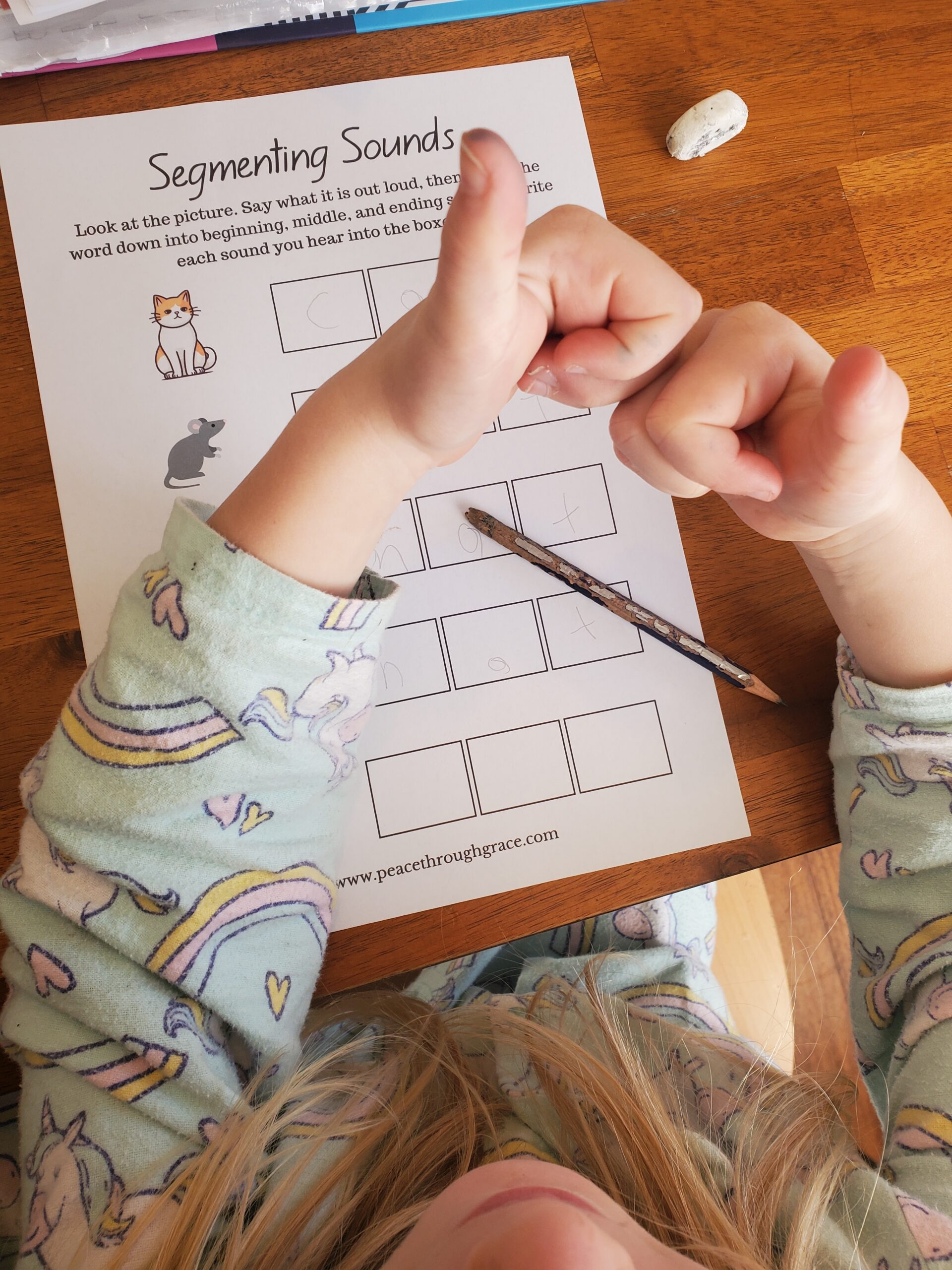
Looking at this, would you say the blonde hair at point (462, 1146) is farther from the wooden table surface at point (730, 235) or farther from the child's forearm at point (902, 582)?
the child's forearm at point (902, 582)

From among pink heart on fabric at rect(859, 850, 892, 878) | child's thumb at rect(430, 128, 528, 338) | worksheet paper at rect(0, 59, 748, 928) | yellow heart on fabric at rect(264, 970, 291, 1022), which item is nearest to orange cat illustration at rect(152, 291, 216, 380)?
worksheet paper at rect(0, 59, 748, 928)

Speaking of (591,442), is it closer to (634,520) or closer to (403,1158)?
(634,520)

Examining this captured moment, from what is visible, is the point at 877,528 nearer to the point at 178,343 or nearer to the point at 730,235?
the point at 730,235

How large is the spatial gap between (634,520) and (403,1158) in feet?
1.32

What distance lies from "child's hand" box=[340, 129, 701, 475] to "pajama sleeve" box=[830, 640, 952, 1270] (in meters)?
0.25

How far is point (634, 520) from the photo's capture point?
22.4 inches

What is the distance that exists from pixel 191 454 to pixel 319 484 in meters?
0.14

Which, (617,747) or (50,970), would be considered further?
(617,747)

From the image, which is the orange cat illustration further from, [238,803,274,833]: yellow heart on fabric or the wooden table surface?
[238,803,274,833]: yellow heart on fabric

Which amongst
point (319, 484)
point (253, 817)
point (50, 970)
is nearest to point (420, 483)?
point (319, 484)

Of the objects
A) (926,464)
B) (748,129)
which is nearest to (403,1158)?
(926,464)

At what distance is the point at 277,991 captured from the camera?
470mm

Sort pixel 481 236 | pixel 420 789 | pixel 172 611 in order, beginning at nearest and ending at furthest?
pixel 481 236
pixel 172 611
pixel 420 789

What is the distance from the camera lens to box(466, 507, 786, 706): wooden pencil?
55 centimetres
